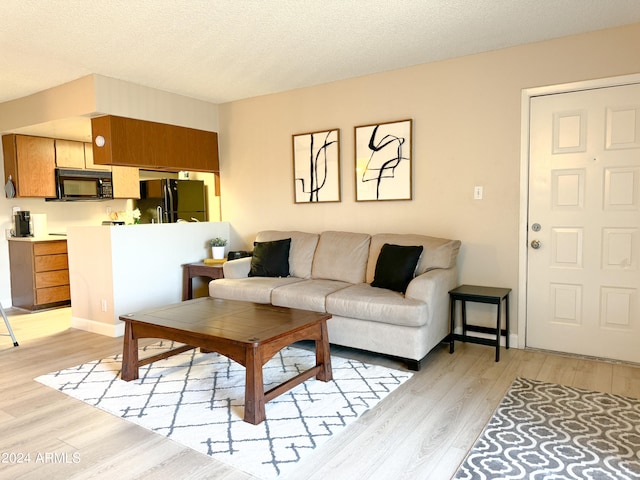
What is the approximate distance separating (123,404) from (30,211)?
4032 millimetres

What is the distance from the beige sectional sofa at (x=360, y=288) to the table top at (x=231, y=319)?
1.34 ft

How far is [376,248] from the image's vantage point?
3895 millimetres

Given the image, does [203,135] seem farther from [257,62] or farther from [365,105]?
[365,105]

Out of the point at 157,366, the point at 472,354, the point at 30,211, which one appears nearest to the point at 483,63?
the point at 472,354

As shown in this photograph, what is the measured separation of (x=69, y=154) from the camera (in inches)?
219

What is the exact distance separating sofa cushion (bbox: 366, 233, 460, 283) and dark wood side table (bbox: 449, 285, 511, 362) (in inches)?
9.9

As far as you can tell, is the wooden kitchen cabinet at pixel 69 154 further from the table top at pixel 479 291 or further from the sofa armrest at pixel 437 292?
the table top at pixel 479 291

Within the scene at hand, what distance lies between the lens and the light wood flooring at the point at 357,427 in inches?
76.5

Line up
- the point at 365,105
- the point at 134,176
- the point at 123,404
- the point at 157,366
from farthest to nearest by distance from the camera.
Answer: the point at 134,176
the point at 365,105
the point at 157,366
the point at 123,404

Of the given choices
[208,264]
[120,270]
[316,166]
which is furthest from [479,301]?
[120,270]

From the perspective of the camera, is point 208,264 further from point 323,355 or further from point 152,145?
point 323,355

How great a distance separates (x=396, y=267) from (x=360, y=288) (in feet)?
1.09

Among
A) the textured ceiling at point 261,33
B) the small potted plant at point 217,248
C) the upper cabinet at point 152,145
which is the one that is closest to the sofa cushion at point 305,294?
the small potted plant at point 217,248

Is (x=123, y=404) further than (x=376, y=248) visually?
No
